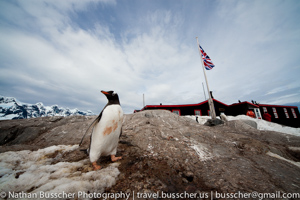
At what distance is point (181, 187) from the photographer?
2.14 m

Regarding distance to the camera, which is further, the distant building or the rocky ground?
the distant building

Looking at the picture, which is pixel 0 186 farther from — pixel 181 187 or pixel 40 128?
pixel 40 128

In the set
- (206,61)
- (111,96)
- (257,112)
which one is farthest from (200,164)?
(257,112)

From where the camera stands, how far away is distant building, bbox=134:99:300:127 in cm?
2134

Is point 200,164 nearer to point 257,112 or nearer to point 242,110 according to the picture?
point 242,110

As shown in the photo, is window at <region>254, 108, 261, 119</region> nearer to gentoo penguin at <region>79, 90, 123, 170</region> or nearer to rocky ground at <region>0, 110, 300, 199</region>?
rocky ground at <region>0, 110, 300, 199</region>

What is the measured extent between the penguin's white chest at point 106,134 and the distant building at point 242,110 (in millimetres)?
17365

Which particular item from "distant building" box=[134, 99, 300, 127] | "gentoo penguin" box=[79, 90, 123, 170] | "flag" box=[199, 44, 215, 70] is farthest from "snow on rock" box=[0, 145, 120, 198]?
"distant building" box=[134, 99, 300, 127]

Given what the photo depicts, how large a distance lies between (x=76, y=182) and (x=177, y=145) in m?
3.00

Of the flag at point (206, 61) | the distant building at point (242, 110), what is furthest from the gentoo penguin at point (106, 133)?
the distant building at point (242, 110)

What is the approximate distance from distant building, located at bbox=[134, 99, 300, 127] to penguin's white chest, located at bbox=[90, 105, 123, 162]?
17.4 metres

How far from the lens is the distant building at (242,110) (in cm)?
2134

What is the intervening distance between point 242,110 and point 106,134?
27.3m

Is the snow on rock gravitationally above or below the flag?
below
